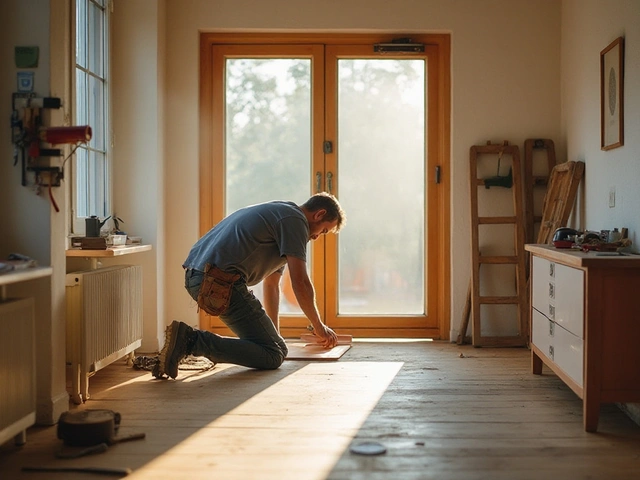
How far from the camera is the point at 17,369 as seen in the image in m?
A: 2.99

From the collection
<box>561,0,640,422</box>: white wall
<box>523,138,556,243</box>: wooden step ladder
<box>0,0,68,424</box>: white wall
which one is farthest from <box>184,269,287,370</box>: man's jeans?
<box>523,138,556,243</box>: wooden step ladder

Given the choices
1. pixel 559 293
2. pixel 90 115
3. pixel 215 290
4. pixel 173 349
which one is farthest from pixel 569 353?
pixel 90 115

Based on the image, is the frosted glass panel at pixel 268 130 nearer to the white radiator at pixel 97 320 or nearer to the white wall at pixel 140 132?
the white wall at pixel 140 132

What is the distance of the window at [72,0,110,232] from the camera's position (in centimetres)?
473

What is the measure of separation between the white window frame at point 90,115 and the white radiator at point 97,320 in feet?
1.51

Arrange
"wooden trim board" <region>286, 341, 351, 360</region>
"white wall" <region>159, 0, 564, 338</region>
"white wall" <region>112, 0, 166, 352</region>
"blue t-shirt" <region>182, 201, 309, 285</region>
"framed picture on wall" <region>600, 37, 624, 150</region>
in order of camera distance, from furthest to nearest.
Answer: "white wall" <region>159, 0, 564, 338</region>
"white wall" <region>112, 0, 166, 352</region>
"wooden trim board" <region>286, 341, 351, 360</region>
"blue t-shirt" <region>182, 201, 309, 285</region>
"framed picture on wall" <region>600, 37, 624, 150</region>

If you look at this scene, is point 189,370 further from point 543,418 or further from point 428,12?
point 428,12

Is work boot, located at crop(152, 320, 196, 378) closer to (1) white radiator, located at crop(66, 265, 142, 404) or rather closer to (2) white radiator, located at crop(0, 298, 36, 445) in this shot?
(1) white radiator, located at crop(66, 265, 142, 404)

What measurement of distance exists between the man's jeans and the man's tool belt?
78 mm

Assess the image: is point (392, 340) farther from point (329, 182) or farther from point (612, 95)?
point (612, 95)

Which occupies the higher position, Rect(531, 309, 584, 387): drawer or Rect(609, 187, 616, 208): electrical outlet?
Rect(609, 187, 616, 208): electrical outlet

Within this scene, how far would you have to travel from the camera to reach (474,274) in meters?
5.59

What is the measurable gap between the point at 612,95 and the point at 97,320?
304 centimetres

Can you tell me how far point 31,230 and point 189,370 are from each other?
1.55 metres
